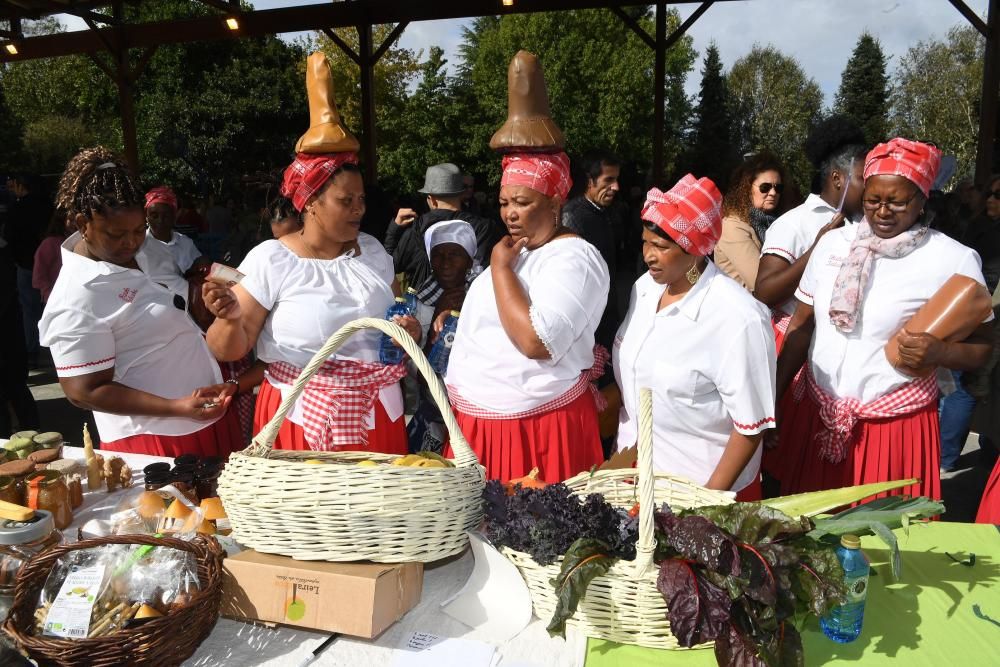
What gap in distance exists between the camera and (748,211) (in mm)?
3906

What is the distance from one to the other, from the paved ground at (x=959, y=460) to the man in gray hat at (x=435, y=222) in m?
2.60

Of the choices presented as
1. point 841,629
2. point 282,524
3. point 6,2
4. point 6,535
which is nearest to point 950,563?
point 841,629

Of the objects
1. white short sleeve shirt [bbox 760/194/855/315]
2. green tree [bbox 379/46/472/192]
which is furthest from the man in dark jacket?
green tree [bbox 379/46/472/192]

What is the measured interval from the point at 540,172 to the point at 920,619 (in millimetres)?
1595

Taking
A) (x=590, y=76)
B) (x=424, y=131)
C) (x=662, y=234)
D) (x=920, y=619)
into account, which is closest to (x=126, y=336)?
(x=662, y=234)

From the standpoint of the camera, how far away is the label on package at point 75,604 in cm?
126

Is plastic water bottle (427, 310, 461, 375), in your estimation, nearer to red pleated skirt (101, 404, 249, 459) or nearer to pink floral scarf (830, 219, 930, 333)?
red pleated skirt (101, 404, 249, 459)

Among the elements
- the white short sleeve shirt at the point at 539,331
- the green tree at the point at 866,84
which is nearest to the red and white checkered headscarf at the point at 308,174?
the white short sleeve shirt at the point at 539,331

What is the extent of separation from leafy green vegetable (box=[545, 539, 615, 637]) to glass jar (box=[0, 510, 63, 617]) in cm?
Answer: 106

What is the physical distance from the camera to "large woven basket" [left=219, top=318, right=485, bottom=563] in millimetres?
1383

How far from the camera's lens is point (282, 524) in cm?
143

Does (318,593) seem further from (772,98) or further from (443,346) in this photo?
(772,98)

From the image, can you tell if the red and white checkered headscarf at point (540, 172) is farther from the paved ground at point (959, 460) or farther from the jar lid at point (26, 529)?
the paved ground at point (959, 460)

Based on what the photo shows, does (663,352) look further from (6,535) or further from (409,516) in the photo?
(6,535)
